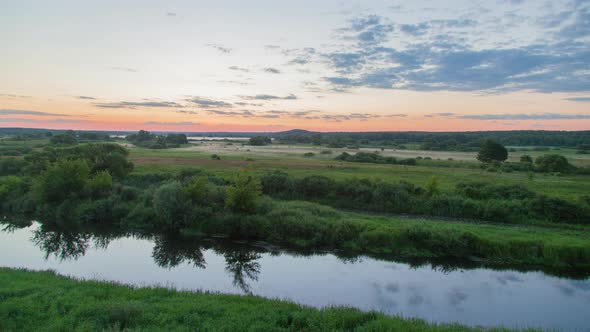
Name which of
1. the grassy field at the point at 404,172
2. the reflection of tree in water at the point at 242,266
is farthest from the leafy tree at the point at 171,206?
the grassy field at the point at 404,172

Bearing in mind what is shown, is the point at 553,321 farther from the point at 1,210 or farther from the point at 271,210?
the point at 1,210

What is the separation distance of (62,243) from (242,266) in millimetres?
13345

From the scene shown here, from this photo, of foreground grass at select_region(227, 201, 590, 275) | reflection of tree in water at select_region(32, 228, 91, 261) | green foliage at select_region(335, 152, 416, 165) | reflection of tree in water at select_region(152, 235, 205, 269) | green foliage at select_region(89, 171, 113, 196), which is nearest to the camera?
foreground grass at select_region(227, 201, 590, 275)

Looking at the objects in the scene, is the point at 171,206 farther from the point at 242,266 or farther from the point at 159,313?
the point at 159,313

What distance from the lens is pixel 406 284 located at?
1711 centimetres

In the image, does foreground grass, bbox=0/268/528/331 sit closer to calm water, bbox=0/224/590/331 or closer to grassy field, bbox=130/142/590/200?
calm water, bbox=0/224/590/331

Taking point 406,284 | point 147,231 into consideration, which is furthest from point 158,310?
point 147,231

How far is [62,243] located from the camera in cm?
2356

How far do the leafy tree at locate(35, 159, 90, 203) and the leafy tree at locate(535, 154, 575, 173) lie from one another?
65446 millimetres

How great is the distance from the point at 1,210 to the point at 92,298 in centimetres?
2779

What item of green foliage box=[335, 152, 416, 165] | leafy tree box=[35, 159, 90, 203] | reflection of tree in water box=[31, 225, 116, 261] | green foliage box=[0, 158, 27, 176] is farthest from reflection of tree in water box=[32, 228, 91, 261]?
green foliage box=[335, 152, 416, 165]

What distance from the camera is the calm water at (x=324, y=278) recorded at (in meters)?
14.5

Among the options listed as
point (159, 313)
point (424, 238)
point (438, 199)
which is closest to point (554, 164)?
point (438, 199)

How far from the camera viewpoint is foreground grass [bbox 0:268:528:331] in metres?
9.41
